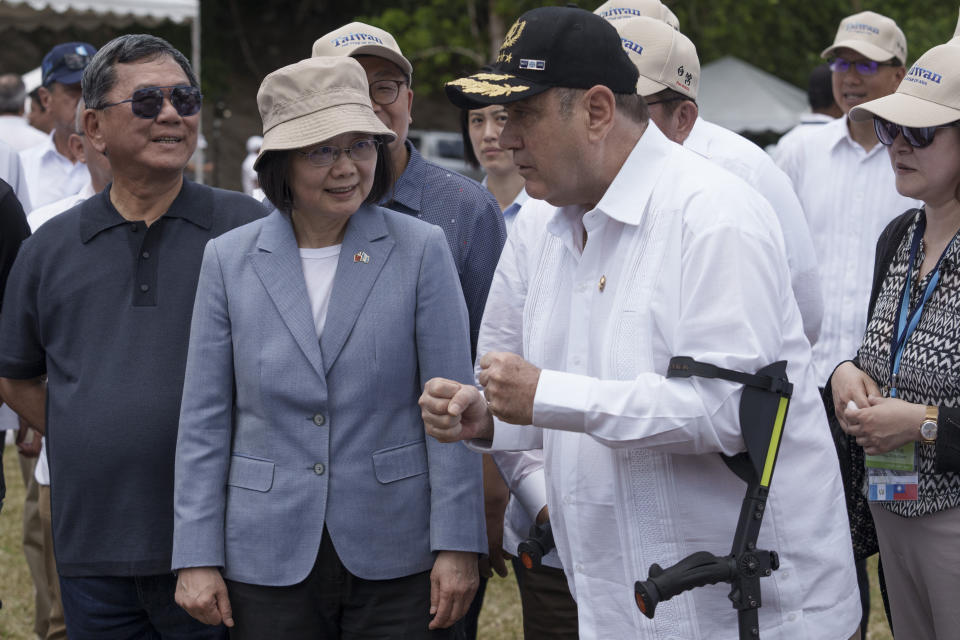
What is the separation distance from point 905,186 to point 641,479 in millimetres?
1349

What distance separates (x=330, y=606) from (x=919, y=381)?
1678mm

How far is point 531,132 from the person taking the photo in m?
2.58

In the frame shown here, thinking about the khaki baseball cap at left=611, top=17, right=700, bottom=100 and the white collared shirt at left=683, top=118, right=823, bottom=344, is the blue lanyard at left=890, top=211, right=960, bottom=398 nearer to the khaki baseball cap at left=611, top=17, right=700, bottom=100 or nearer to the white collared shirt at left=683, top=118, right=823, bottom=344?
the white collared shirt at left=683, top=118, right=823, bottom=344

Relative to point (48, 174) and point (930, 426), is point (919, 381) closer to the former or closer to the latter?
point (930, 426)

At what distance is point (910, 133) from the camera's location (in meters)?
3.24

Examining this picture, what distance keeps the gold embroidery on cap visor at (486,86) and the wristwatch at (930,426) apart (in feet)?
4.66

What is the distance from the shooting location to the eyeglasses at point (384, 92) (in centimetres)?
407

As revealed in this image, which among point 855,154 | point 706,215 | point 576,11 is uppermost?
point 576,11

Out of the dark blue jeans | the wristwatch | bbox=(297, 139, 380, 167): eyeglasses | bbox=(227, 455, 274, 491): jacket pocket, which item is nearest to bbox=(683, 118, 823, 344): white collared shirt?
the wristwatch

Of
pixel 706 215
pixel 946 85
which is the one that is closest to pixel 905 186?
pixel 946 85

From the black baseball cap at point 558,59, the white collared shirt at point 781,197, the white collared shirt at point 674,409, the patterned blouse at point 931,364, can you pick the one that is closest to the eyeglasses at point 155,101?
the black baseball cap at point 558,59

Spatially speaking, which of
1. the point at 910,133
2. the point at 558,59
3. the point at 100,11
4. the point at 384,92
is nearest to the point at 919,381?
the point at 910,133

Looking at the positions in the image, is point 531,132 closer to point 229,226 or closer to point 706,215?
point 706,215

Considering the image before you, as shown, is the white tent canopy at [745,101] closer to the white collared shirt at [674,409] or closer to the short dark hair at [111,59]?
the short dark hair at [111,59]
